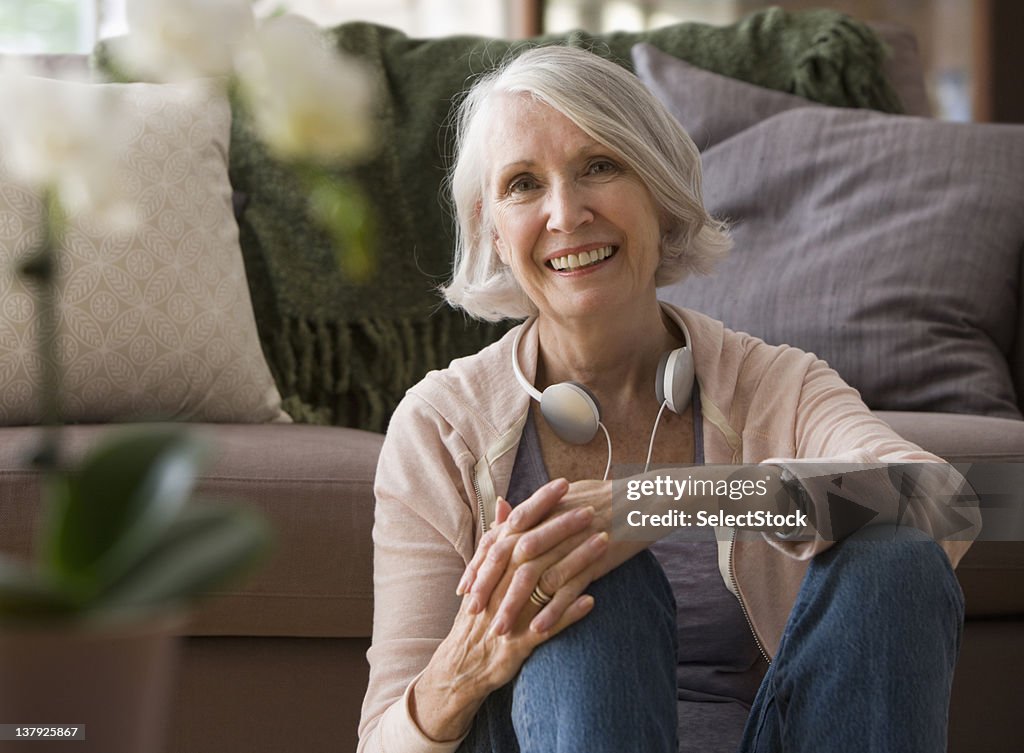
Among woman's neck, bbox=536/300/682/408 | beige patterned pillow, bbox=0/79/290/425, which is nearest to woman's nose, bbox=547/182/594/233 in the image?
woman's neck, bbox=536/300/682/408

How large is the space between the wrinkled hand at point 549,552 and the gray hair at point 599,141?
0.44 meters

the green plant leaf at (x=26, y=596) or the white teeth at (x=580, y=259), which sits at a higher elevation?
the green plant leaf at (x=26, y=596)

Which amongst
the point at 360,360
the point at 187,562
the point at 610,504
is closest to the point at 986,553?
the point at 610,504

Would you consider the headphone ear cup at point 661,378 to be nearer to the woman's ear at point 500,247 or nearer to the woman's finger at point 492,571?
the woman's ear at point 500,247

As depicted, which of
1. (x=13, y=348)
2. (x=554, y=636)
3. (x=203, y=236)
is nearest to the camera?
(x=554, y=636)

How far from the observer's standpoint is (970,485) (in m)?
1.15

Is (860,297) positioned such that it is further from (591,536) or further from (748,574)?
(591,536)

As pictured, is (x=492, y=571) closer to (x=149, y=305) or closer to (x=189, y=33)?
(x=189, y=33)

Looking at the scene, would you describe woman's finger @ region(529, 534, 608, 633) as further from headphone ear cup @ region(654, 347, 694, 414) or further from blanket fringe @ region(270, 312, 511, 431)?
blanket fringe @ region(270, 312, 511, 431)

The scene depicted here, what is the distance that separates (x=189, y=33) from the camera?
359mm

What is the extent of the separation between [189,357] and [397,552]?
67 centimetres

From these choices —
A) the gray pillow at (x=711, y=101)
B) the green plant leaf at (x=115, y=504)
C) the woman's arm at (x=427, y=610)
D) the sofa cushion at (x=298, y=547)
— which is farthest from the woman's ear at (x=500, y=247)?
the green plant leaf at (x=115, y=504)

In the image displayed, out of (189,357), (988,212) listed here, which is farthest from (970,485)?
(189,357)

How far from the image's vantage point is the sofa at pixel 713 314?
1475 millimetres
